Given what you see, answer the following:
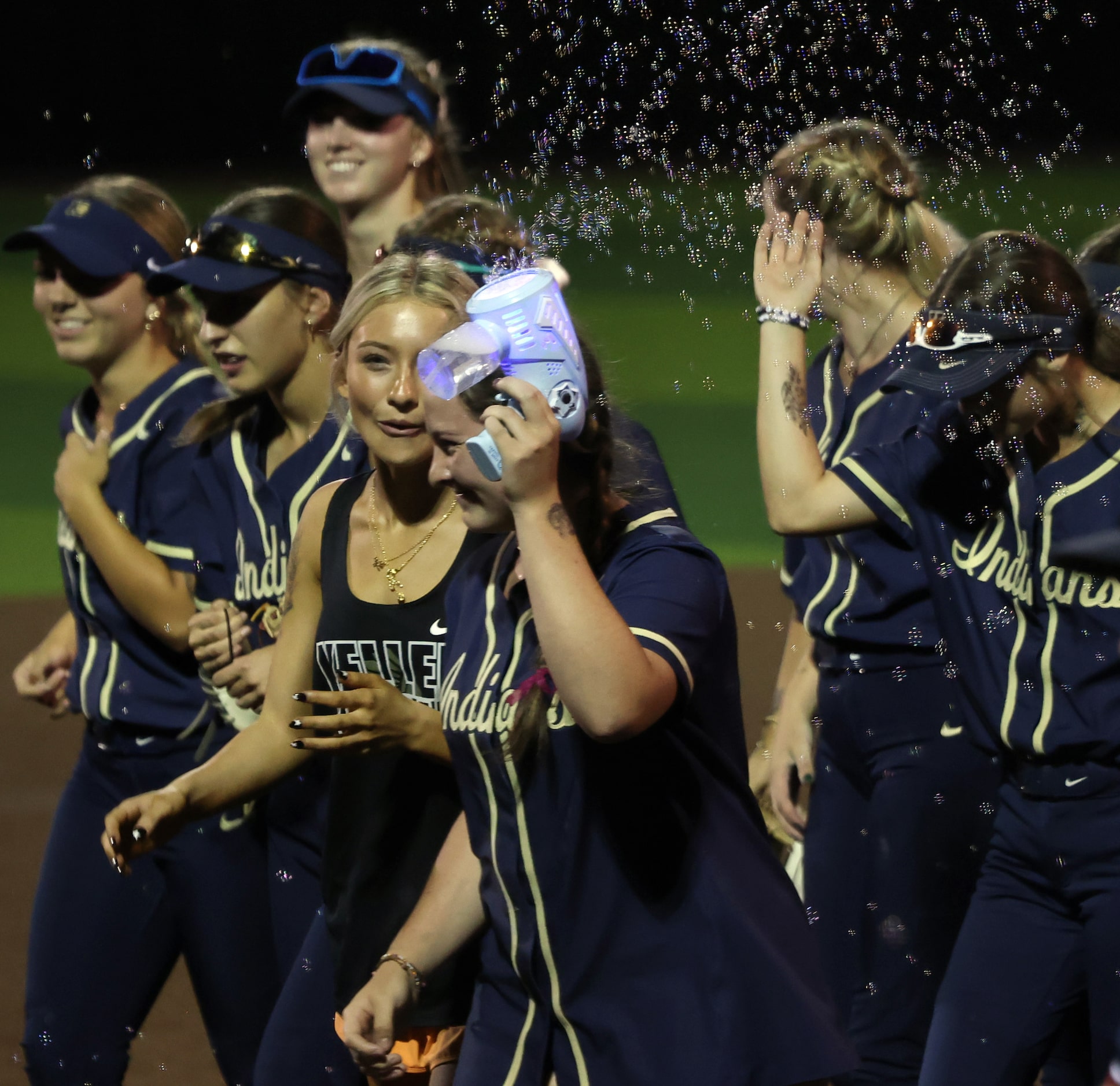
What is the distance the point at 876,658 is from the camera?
342 centimetres

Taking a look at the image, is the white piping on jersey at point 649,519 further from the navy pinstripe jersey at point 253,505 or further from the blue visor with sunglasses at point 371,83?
the blue visor with sunglasses at point 371,83

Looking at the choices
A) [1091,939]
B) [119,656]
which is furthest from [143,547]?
[1091,939]

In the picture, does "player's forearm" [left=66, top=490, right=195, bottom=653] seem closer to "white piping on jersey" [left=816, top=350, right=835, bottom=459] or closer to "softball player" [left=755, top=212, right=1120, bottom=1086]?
"white piping on jersey" [left=816, top=350, right=835, bottom=459]

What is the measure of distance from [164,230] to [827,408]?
60.7 inches

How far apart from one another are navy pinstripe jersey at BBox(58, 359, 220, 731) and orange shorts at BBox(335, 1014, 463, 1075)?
3.48ft

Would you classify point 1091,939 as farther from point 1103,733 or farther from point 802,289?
point 802,289

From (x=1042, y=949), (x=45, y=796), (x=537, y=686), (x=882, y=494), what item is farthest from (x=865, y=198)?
(x=45, y=796)

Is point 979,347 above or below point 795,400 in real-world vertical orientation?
above

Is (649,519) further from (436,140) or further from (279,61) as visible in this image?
(279,61)

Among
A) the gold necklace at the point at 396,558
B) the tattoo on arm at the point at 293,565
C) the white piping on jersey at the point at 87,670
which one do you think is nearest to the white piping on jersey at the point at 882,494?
the gold necklace at the point at 396,558

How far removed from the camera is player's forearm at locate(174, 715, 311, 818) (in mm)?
2805

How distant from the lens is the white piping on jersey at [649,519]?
2.07 m

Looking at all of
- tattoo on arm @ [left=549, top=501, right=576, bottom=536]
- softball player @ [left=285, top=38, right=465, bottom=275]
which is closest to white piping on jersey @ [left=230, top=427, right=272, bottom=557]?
softball player @ [left=285, top=38, right=465, bottom=275]

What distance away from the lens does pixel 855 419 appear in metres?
3.50
